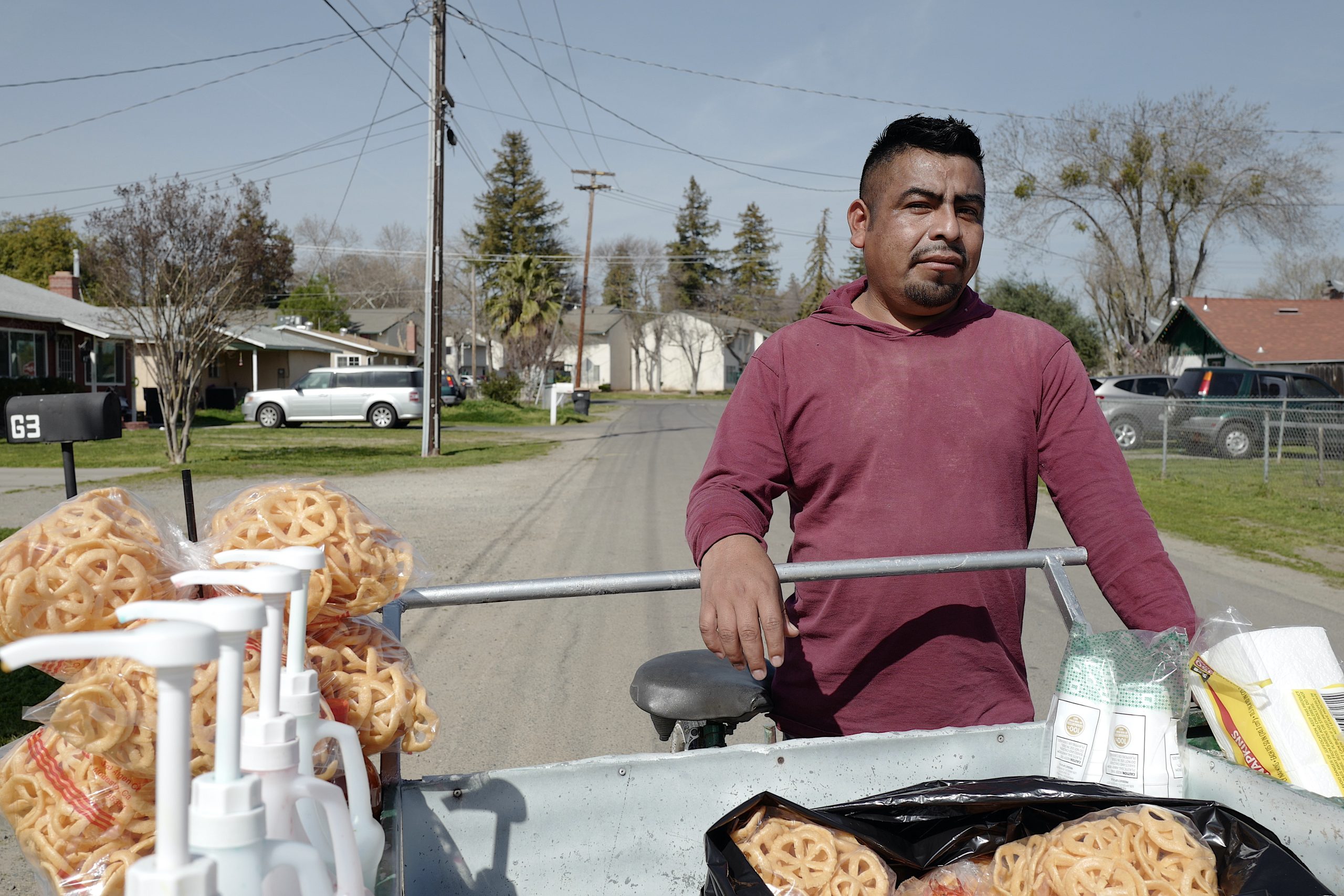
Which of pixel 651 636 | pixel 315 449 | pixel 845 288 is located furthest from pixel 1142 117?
pixel 845 288

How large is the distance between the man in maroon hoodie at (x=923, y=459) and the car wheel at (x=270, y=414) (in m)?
31.6

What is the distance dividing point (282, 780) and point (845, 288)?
6.44 ft

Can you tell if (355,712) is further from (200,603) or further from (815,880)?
(815,880)

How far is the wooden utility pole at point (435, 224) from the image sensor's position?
2012cm

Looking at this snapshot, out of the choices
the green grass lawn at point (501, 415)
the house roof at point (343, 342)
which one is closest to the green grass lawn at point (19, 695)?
the green grass lawn at point (501, 415)

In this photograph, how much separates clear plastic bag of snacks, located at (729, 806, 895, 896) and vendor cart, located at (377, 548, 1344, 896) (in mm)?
193

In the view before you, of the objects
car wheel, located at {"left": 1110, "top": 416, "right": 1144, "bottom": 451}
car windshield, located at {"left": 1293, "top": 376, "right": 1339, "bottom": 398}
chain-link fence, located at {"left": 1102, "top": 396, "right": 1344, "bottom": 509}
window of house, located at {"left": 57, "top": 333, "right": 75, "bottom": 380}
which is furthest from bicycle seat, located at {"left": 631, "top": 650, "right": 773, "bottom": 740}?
window of house, located at {"left": 57, "top": 333, "right": 75, "bottom": 380}

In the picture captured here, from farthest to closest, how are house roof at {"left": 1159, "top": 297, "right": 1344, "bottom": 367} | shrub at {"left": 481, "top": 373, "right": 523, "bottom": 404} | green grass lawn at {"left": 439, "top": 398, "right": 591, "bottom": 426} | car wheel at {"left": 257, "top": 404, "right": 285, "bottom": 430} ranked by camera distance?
shrub at {"left": 481, "top": 373, "right": 523, "bottom": 404} < green grass lawn at {"left": 439, "top": 398, "right": 591, "bottom": 426} < house roof at {"left": 1159, "top": 297, "right": 1344, "bottom": 367} < car wheel at {"left": 257, "top": 404, "right": 285, "bottom": 430}

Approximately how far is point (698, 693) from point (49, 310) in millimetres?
33218

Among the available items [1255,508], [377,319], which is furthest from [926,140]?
[377,319]

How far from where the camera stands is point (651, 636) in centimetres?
682

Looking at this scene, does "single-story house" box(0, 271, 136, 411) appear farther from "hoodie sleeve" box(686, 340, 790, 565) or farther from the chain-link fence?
"hoodie sleeve" box(686, 340, 790, 565)

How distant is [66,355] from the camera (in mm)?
30938

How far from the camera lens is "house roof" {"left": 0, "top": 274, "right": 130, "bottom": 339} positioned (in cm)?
2753
